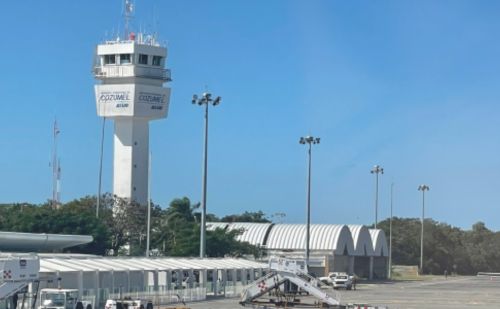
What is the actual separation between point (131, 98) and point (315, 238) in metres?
32.2

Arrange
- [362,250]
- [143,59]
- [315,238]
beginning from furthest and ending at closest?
1. [362,250]
2. [143,59]
3. [315,238]

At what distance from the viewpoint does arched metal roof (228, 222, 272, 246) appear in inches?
5330

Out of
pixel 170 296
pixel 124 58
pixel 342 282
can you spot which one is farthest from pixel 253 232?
pixel 170 296

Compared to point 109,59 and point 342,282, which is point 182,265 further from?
point 109,59

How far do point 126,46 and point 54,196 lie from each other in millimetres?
24359

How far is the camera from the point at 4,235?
8169 centimetres

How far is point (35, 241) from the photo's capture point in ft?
286

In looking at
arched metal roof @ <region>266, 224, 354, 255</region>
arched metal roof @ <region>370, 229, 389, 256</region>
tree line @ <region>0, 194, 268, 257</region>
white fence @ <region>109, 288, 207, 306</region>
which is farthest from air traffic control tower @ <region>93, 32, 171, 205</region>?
white fence @ <region>109, 288, 207, 306</region>

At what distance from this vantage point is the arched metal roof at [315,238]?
5192 inches

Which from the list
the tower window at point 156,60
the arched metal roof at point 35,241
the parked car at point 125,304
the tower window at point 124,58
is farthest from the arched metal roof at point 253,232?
the parked car at point 125,304

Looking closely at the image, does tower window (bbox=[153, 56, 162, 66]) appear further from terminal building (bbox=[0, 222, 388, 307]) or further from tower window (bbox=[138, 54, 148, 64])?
terminal building (bbox=[0, 222, 388, 307])

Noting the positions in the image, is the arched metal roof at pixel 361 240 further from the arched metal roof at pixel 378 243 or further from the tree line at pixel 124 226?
the tree line at pixel 124 226

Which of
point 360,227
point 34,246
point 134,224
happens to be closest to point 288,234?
point 360,227

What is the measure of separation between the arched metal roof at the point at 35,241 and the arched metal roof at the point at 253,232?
43.3m
